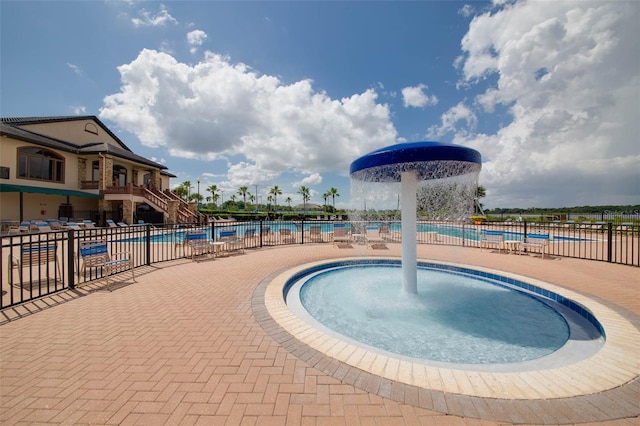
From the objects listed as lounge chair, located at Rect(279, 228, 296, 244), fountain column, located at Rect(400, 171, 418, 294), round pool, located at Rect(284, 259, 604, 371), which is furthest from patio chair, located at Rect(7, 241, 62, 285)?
lounge chair, located at Rect(279, 228, 296, 244)

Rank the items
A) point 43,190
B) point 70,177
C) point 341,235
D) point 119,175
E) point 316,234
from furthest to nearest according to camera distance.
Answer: point 119,175 → point 70,177 → point 43,190 → point 316,234 → point 341,235

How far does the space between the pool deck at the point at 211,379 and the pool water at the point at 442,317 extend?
3.05 feet

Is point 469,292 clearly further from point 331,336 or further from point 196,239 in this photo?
point 196,239

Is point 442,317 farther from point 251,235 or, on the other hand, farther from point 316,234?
point 316,234

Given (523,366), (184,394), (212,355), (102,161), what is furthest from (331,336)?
(102,161)

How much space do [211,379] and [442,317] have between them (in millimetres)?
4270

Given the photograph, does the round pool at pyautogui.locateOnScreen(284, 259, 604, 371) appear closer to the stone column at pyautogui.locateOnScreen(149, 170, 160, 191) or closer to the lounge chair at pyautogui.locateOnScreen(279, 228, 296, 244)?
the lounge chair at pyautogui.locateOnScreen(279, 228, 296, 244)

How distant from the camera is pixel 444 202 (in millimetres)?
9430

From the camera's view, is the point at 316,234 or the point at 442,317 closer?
the point at 442,317

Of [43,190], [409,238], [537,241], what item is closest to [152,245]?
[409,238]

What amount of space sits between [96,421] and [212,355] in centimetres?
115

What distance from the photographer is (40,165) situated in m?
21.2

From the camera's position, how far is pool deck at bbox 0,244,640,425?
7.22 feet

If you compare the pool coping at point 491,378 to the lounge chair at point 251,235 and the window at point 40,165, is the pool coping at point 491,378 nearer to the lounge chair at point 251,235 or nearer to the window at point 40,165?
the lounge chair at point 251,235
